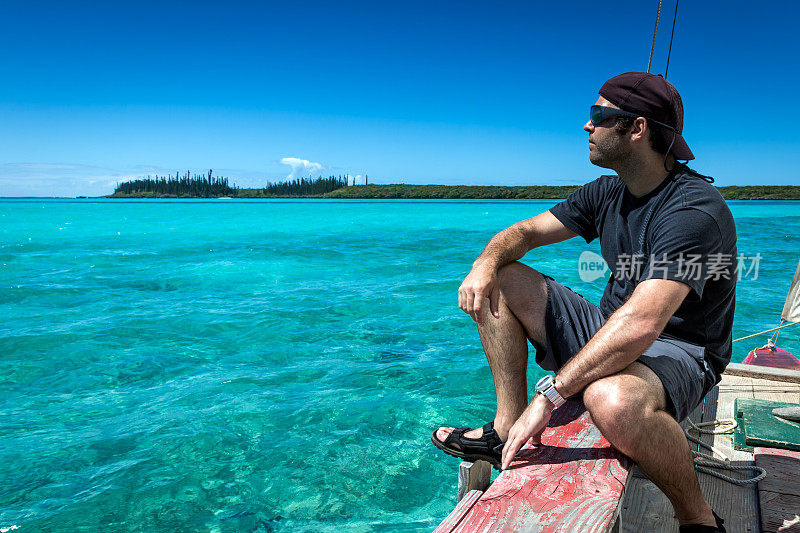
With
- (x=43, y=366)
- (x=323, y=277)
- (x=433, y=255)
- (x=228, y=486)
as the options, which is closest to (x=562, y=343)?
(x=228, y=486)

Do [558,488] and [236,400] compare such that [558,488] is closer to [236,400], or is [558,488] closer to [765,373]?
[765,373]

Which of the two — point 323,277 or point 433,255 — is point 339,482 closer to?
point 323,277

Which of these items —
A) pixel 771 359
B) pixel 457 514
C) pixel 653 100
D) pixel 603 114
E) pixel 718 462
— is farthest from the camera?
pixel 771 359

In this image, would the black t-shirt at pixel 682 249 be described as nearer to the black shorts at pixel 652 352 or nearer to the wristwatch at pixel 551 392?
the black shorts at pixel 652 352

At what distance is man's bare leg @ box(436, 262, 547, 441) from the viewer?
261 centimetres

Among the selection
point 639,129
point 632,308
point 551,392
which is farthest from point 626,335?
point 639,129

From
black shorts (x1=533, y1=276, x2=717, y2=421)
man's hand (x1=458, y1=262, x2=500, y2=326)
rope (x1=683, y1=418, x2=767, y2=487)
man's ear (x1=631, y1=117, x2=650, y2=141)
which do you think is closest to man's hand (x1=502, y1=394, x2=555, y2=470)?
black shorts (x1=533, y1=276, x2=717, y2=421)

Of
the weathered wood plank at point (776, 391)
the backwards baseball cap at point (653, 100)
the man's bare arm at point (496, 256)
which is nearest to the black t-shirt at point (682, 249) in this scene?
the backwards baseball cap at point (653, 100)

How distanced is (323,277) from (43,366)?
30.4 feet

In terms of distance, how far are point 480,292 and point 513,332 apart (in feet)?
0.82

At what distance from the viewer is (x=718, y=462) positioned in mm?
2920

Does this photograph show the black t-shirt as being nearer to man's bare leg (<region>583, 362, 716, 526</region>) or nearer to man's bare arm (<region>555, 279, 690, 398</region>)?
man's bare arm (<region>555, 279, 690, 398</region>)

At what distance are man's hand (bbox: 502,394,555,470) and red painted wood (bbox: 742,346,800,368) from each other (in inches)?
169

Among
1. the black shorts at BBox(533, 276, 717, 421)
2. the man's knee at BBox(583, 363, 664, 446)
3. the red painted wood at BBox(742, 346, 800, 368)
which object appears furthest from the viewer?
the red painted wood at BBox(742, 346, 800, 368)
